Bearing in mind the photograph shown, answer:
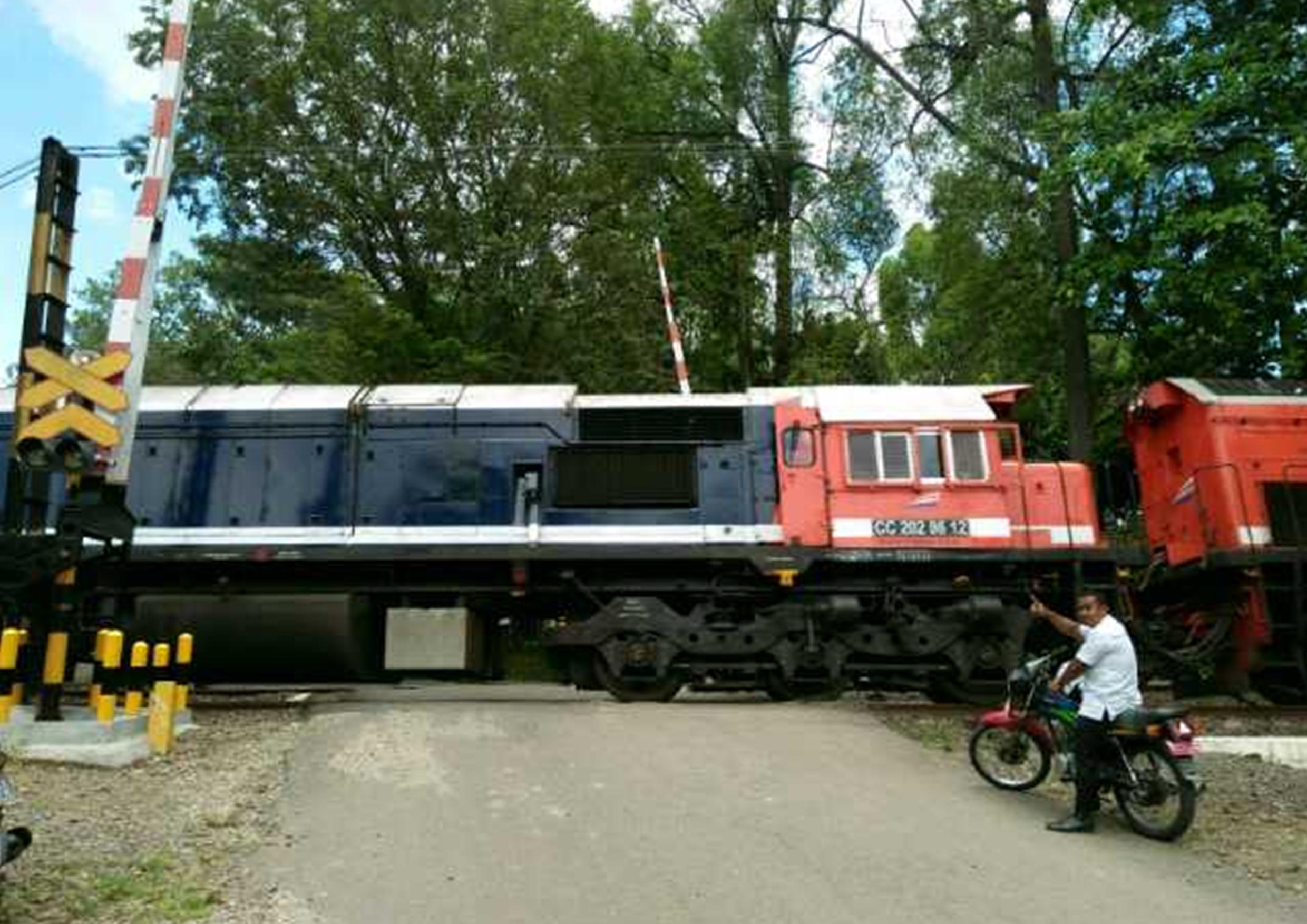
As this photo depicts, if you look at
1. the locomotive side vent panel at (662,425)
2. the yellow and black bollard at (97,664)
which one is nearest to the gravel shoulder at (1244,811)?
the locomotive side vent panel at (662,425)

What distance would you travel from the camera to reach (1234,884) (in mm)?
6457

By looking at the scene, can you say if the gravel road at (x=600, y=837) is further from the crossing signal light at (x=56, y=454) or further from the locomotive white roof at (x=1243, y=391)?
the locomotive white roof at (x=1243, y=391)

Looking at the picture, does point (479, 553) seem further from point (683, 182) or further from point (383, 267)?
point (683, 182)

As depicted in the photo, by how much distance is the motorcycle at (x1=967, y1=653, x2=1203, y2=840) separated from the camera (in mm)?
7535

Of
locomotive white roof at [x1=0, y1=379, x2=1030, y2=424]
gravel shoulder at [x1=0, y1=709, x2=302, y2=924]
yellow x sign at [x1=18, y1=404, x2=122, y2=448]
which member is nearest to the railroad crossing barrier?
gravel shoulder at [x1=0, y1=709, x2=302, y2=924]

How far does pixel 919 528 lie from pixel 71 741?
29.5 ft

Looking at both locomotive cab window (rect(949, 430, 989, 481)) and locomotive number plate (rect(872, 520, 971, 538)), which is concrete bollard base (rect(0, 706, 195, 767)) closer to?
locomotive number plate (rect(872, 520, 971, 538))

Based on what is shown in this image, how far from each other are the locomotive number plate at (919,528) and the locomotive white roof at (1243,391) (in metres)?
3.70

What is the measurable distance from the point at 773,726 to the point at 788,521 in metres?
3.07

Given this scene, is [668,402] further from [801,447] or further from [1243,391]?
[1243,391]

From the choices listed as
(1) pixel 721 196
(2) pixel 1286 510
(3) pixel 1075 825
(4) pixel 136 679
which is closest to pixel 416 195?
(1) pixel 721 196

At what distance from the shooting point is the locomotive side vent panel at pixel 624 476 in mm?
13672

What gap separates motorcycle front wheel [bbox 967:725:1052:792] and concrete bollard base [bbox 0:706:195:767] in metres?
6.73

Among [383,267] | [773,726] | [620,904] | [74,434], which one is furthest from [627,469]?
[383,267]
